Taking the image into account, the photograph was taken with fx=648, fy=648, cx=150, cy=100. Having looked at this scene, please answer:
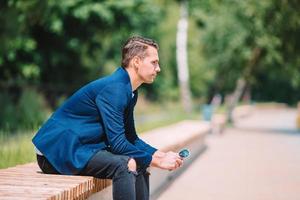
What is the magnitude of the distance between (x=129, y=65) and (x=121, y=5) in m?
23.1

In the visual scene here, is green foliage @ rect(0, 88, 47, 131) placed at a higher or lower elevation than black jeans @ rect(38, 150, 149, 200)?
higher

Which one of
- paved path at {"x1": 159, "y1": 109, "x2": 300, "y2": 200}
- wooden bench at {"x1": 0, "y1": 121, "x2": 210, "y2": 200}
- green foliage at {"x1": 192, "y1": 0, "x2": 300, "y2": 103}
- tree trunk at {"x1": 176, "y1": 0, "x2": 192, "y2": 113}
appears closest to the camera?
wooden bench at {"x1": 0, "y1": 121, "x2": 210, "y2": 200}

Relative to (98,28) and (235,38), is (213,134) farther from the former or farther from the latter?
(98,28)

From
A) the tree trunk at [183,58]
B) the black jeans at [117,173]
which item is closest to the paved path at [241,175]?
the black jeans at [117,173]

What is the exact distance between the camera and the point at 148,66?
465cm

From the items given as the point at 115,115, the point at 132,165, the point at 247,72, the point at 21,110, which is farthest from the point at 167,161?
the point at 247,72

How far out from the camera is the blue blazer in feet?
14.4

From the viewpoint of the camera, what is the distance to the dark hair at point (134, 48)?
4621 millimetres

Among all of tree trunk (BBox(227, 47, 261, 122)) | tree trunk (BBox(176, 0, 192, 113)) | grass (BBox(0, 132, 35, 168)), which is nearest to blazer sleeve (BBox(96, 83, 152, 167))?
grass (BBox(0, 132, 35, 168))

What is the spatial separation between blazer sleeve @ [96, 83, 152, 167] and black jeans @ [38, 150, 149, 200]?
0.24 feet

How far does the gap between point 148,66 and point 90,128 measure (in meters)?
0.61

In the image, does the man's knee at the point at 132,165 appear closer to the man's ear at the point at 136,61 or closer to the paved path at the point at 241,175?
the man's ear at the point at 136,61

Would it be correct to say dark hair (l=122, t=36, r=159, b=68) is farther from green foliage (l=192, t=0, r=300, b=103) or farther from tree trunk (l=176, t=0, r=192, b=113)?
tree trunk (l=176, t=0, r=192, b=113)

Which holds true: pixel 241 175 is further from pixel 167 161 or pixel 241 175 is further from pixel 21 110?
pixel 21 110
